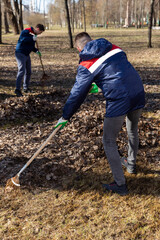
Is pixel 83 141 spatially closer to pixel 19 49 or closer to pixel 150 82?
pixel 19 49

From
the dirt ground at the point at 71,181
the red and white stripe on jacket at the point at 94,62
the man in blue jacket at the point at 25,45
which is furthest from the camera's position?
the man in blue jacket at the point at 25,45

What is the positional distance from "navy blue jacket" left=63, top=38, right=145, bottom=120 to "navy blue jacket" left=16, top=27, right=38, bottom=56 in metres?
5.41

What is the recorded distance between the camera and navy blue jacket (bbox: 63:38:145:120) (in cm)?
273

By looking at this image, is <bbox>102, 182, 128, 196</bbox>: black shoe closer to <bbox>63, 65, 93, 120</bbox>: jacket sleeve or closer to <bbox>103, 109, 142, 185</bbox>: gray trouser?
<bbox>103, 109, 142, 185</bbox>: gray trouser

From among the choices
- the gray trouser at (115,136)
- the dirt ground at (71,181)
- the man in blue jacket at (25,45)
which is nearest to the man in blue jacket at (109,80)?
the gray trouser at (115,136)

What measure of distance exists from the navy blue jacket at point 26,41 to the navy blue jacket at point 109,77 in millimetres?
5412

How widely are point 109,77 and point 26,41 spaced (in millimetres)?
5714

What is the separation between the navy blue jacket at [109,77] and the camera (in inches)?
108

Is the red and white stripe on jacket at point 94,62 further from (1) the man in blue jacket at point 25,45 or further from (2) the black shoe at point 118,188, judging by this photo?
(1) the man in blue jacket at point 25,45

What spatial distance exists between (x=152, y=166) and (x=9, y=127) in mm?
3862

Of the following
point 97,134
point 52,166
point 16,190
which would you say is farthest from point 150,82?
point 16,190

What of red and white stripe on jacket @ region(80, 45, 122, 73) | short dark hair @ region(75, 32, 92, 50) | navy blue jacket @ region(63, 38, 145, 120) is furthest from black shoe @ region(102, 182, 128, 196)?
short dark hair @ region(75, 32, 92, 50)

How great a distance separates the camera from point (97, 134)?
5.34 metres

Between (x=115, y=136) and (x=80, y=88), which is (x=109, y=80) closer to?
(x=80, y=88)
